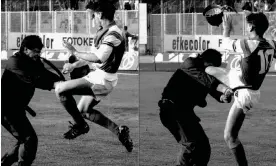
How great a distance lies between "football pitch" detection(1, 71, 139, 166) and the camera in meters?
6.77

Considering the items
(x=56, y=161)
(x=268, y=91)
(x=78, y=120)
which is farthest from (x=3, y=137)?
(x=268, y=91)

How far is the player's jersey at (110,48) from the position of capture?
174 inches

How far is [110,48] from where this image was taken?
4.42 meters

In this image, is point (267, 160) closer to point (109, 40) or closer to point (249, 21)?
point (249, 21)

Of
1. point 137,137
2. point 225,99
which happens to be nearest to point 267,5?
point 137,137

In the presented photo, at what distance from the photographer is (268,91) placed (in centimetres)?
1461

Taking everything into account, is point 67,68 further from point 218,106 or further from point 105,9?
point 218,106

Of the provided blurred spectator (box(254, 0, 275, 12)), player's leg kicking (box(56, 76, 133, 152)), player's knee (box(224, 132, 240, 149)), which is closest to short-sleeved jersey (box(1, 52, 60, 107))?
player's leg kicking (box(56, 76, 133, 152))

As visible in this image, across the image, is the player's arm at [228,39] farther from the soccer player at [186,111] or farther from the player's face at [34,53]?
the player's face at [34,53]

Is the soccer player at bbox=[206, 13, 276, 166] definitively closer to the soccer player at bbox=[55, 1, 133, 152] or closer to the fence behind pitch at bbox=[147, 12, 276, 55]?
the soccer player at bbox=[55, 1, 133, 152]

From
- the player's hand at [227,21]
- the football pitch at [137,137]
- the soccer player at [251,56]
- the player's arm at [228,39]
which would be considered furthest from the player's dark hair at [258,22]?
the football pitch at [137,137]

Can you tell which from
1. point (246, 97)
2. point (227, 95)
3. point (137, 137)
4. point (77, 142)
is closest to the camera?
point (227, 95)

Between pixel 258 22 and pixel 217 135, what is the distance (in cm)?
370

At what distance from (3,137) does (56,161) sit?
132 cm
